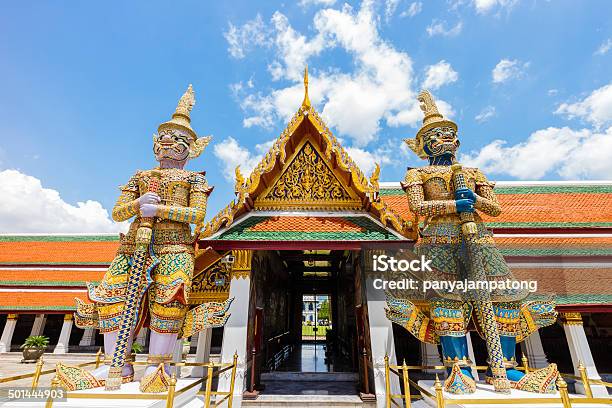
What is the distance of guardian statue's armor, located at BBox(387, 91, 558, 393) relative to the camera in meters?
3.88

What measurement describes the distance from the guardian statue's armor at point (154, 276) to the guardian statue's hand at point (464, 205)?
3888mm

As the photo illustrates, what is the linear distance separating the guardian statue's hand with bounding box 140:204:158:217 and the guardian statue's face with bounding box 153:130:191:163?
3.37 ft

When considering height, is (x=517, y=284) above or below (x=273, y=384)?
above

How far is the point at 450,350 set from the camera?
4.03m

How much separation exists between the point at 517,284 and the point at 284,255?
6.60m

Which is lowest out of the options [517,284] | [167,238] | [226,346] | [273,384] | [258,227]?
[273,384]

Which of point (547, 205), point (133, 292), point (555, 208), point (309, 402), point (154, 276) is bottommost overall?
point (309, 402)

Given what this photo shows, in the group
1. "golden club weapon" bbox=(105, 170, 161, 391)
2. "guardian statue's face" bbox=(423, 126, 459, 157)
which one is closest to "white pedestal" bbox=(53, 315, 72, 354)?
"golden club weapon" bbox=(105, 170, 161, 391)

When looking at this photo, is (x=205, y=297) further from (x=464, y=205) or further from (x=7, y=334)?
(x=7, y=334)

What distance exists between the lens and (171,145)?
4848 mm

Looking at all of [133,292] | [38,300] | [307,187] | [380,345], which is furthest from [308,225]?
[38,300]

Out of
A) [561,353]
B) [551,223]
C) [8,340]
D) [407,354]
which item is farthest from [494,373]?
[8,340]

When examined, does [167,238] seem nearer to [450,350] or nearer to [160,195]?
[160,195]

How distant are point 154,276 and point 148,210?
38.9 inches
